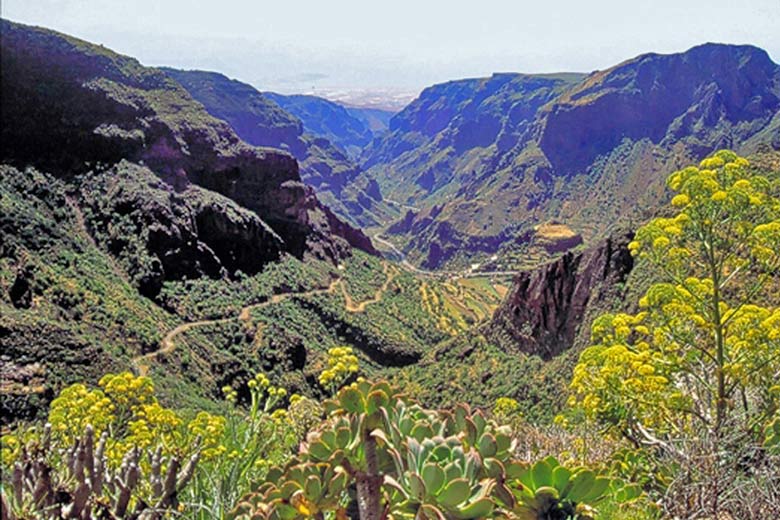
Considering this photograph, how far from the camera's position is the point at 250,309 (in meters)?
47.8

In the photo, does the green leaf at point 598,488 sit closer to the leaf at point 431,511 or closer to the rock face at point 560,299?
the leaf at point 431,511

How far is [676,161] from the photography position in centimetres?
13950

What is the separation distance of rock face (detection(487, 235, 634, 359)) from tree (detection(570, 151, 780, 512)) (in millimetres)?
30676

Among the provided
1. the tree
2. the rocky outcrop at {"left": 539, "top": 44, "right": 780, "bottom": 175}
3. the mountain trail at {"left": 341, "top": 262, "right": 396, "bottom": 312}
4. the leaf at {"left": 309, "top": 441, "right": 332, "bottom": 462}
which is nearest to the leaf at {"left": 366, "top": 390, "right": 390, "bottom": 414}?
the leaf at {"left": 309, "top": 441, "right": 332, "bottom": 462}

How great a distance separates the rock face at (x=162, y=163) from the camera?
40.3m

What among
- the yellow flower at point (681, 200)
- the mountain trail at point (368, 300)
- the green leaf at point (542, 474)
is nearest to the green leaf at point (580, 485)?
the green leaf at point (542, 474)

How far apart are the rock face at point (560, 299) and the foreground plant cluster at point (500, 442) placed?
30.8 metres

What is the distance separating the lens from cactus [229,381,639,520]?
2383 millimetres

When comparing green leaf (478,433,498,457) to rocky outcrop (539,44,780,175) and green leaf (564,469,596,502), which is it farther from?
rocky outcrop (539,44,780,175)

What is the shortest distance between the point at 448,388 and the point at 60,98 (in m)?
31.9

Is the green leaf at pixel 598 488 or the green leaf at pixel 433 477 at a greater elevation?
the green leaf at pixel 433 477

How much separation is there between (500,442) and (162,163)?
53.0 metres

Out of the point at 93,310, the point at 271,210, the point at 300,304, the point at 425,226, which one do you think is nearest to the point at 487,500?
the point at 93,310

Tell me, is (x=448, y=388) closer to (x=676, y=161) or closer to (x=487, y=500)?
(x=487, y=500)
